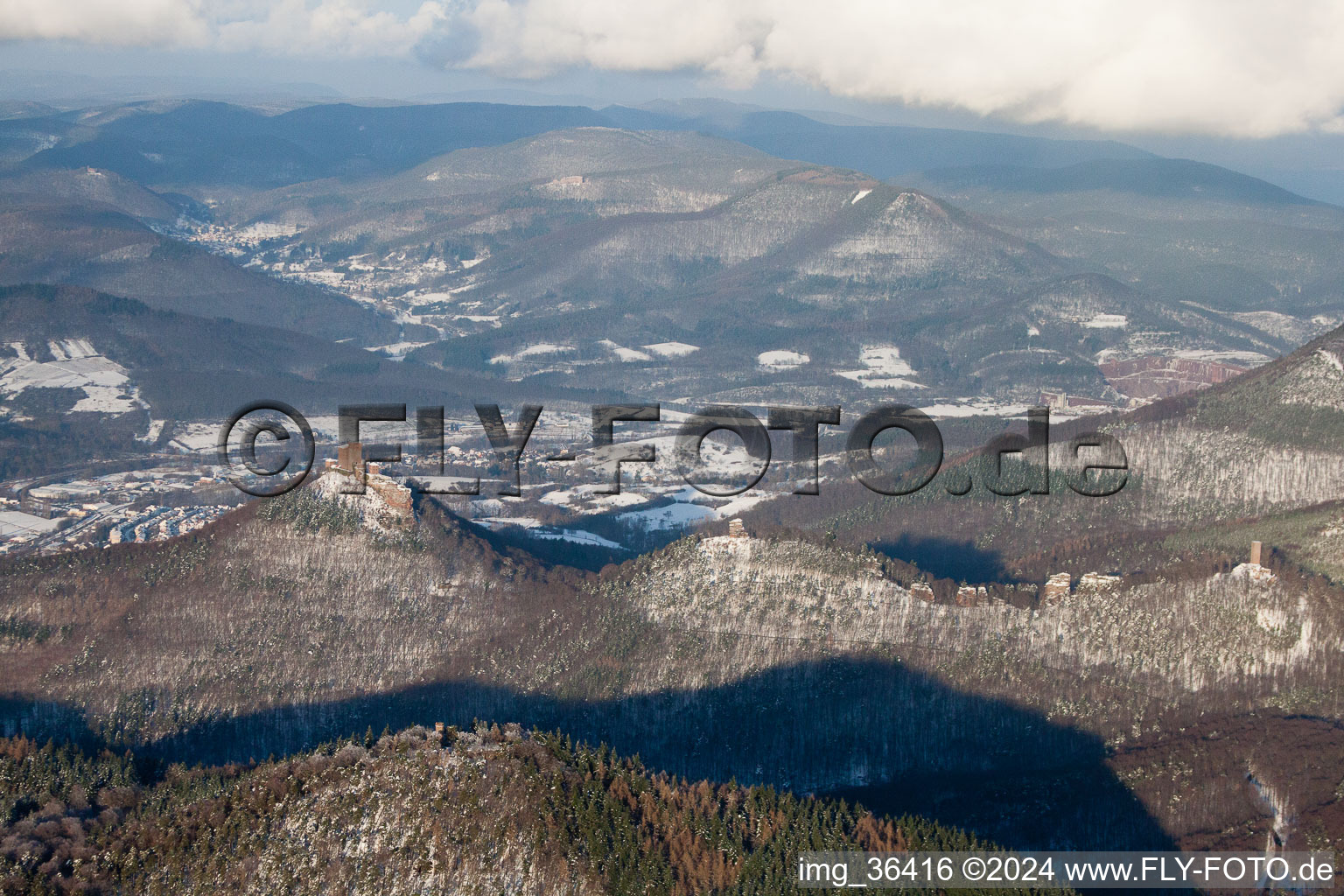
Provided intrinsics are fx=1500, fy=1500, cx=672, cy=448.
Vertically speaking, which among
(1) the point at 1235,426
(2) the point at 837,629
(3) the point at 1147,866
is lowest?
(3) the point at 1147,866

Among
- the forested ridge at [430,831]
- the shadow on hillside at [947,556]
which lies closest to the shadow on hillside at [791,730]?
the forested ridge at [430,831]

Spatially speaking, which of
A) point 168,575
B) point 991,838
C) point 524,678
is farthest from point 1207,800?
point 168,575

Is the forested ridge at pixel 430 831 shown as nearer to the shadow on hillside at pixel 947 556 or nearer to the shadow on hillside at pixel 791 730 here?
the shadow on hillside at pixel 791 730

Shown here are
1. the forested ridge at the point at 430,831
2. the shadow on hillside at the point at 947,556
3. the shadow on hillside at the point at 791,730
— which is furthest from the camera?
the shadow on hillside at the point at 947,556

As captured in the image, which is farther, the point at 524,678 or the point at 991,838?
the point at 524,678

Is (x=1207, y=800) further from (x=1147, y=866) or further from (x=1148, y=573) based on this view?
(x=1148, y=573)

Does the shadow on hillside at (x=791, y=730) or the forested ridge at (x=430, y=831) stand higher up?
the forested ridge at (x=430, y=831)
